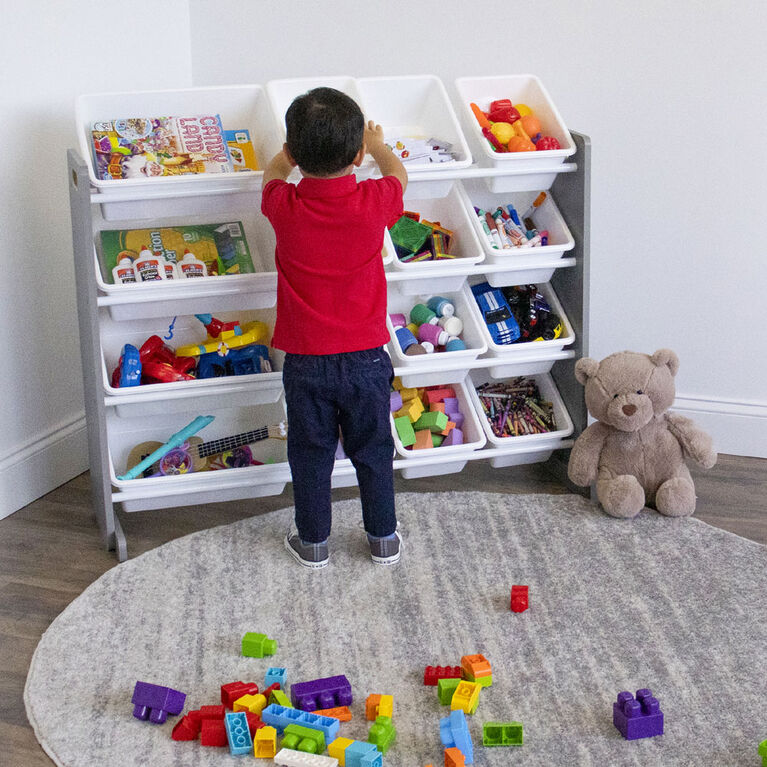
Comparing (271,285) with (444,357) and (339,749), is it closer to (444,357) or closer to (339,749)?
(444,357)

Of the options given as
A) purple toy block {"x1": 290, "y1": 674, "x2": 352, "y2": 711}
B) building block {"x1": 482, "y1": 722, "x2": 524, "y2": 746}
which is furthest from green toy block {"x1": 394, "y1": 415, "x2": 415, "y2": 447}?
building block {"x1": 482, "y1": 722, "x2": 524, "y2": 746}

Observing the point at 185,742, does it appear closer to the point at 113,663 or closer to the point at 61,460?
the point at 113,663

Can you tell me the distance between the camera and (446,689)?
5.47ft

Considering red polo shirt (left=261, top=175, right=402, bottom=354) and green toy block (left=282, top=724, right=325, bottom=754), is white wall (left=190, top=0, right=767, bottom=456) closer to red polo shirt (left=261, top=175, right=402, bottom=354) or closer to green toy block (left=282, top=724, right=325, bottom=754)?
red polo shirt (left=261, top=175, right=402, bottom=354)

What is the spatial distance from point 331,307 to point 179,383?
16.2 inches

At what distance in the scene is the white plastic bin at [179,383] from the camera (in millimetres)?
2115

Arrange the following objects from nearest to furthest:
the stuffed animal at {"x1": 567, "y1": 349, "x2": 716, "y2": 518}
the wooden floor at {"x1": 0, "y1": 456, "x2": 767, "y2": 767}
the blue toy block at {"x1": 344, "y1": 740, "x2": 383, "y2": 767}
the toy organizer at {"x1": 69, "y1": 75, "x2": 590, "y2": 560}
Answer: the blue toy block at {"x1": 344, "y1": 740, "x2": 383, "y2": 767} < the wooden floor at {"x1": 0, "y1": 456, "x2": 767, "y2": 767} < the toy organizer at {"x1": 69, "y1": 75, "x2": 590, "y2": 560} < the stuffed animal at {"x1": 567, "y1": 349, "x2": 716, "y2": 518}

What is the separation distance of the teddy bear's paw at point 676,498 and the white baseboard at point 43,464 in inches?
56.7

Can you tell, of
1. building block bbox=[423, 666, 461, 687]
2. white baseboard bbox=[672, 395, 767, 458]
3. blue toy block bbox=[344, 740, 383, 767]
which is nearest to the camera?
blue toy block bbox=[344, 740, 383, 767]

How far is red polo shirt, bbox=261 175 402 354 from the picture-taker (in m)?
1.87

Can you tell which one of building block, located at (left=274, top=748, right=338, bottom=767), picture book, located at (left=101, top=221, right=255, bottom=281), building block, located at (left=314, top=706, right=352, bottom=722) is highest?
picture book, located at (left=101, top=221, right=255, bottom=281)

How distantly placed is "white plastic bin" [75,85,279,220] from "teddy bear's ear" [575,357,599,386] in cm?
83

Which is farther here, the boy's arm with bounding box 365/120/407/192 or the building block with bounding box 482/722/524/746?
the boy's arm with bounding box 365/120/407/192

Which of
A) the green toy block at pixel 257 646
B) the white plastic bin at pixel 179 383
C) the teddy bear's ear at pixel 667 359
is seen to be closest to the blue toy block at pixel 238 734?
the green toy block at pixel 257 646
